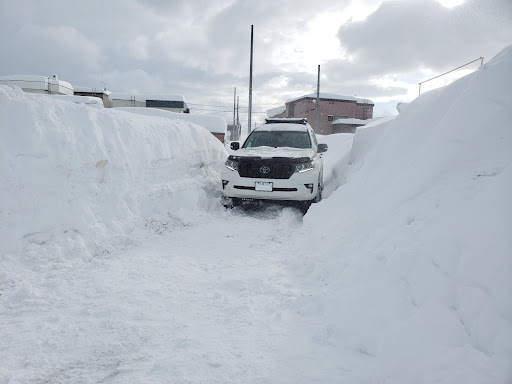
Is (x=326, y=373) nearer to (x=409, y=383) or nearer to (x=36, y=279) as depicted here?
(x=409, y=383)

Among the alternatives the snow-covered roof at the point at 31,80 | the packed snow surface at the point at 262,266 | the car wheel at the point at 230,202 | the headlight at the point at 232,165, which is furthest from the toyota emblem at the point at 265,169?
the snow-covered roof at the point at 31,80

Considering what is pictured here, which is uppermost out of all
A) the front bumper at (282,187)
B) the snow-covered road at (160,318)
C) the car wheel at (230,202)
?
the front bumper at (282,187)

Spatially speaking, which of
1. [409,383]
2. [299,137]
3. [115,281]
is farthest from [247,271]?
[299,137]

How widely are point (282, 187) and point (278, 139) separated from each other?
176cm

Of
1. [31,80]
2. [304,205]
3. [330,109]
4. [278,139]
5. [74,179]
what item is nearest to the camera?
[74,179]

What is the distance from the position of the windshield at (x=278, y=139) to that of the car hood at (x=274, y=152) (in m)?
0.36

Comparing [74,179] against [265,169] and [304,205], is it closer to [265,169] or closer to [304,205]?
[265,169]

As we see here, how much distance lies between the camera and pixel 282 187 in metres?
6.03

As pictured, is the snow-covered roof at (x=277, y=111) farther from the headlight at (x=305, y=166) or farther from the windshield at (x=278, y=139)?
the headlight at (x=305, y=166)

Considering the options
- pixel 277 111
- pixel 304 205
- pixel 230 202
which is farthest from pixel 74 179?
pixel 277 111

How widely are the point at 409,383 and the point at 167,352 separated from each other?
1518mm

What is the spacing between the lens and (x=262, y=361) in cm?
211

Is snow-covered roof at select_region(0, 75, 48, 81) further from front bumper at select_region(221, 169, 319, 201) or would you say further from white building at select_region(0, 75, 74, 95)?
front bumper at select_region(221, 169, 319, 201)

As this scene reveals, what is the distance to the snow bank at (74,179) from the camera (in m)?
3.65
